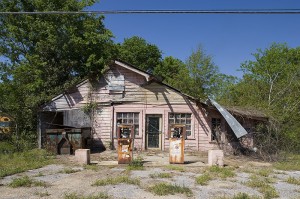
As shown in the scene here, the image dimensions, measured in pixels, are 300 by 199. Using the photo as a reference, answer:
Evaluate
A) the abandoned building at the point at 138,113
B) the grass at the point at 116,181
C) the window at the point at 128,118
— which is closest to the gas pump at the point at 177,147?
the grass at the point at 116,181

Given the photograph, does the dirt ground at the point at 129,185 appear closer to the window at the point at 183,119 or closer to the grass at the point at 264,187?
the grass at the point at 264,187

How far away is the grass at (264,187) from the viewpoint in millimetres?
7364

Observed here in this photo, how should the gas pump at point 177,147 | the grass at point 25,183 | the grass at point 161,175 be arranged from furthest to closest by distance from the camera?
the gas pump at point 177,147 → the grass at point 161,175 → the grass at point 25,183

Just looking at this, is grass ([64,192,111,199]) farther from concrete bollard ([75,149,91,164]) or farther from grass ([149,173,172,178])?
concrete bollard ([75,149,91,164])

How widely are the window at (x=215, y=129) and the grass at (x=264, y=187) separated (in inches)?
295

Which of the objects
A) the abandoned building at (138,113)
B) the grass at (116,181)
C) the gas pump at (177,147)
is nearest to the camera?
the grass at (116,181)

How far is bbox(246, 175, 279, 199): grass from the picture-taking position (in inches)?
290

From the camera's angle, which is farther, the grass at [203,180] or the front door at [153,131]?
the front door at [153,131]

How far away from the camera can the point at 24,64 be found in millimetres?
18844

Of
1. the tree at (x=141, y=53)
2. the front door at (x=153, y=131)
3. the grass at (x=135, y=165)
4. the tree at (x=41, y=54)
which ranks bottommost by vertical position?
the grass at (x=135, y=165)

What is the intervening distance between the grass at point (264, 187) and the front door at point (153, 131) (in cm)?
821

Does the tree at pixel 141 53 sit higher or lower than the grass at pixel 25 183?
higher

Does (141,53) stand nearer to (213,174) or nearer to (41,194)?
(213,174)

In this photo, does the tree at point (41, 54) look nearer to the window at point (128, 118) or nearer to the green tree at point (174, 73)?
the window at point (128, 118)
